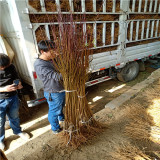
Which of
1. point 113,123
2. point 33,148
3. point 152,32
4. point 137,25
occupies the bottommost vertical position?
point 33,148

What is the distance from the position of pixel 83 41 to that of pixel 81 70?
31 centimetres

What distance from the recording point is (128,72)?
468cm

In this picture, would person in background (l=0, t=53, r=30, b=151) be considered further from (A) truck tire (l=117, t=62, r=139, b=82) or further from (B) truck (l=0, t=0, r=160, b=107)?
Answer: (A) truck tire (l=117, t=62, r=139, b=82)

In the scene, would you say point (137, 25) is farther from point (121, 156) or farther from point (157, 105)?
point (121, 156)

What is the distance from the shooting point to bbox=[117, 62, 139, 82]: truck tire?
172 inches

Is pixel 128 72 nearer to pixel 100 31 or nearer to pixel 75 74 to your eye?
pixel 100 31

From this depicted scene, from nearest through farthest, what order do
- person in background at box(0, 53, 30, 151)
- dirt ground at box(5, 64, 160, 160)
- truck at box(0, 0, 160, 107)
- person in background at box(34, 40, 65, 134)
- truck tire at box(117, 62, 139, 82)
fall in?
dirt ground at box(5, 64, 160, 160) → person in background at box(34, 40, 65, 134) → person in background at box(0, 53, 30, 151) → truck at box(0, 0, 160, 107) → truck tire at box(117, 62, 139, 82)

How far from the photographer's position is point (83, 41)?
123cm

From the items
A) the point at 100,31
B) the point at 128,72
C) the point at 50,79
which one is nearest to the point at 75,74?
the point at 50,79

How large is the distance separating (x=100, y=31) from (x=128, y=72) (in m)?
2.29

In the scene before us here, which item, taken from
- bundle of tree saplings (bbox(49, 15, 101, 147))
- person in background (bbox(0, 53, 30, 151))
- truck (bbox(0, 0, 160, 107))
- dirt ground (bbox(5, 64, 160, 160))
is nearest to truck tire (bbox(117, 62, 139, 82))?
truck (bbox(0, 0, 160, 107))

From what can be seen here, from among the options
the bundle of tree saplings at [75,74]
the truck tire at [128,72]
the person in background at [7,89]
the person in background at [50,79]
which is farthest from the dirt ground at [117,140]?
the truck tire at [128,72]

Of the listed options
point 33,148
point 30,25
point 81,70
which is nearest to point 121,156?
point 81,70

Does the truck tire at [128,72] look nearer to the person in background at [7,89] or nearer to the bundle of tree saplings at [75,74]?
the bundle of tree saplings at [75,74]
